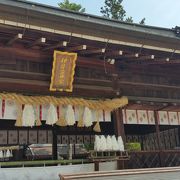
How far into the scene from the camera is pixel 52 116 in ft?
27.9

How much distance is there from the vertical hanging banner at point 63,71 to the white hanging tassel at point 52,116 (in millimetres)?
569

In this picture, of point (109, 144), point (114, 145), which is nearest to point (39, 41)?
point (109, 144)

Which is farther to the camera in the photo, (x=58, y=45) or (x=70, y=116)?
(x=70, y=116)

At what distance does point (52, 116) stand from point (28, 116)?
0.69 m

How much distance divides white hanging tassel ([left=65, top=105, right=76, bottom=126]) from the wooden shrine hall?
0.22 metres

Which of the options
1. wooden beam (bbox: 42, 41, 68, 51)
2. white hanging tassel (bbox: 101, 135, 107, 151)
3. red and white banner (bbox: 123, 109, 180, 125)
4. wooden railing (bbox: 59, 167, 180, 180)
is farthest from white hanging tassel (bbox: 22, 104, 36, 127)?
red and white banner (bbox: 123, 109, 180, 125)

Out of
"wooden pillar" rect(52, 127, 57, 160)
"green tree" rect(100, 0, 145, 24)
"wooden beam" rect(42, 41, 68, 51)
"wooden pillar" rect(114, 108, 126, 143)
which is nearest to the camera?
"wooden beam" rect(42, 41, 68, 51)

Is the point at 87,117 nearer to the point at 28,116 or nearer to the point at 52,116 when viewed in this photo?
the point at 52,116

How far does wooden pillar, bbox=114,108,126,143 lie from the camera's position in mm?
9625

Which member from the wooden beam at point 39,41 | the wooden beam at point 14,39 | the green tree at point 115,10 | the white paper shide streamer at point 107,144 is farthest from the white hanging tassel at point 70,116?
the green tree at point 115,10

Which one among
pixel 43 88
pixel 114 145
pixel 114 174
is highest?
pixel 43 88

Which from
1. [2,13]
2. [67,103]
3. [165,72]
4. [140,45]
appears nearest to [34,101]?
[67,103]

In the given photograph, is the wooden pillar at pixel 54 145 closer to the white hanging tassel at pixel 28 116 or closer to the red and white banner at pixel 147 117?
the red and white banner at pixel 147 117

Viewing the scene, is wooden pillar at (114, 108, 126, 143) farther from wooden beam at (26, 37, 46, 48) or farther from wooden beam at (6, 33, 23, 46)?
wooden beam at (6, 33, 23, 46)
